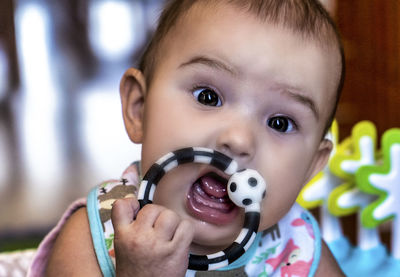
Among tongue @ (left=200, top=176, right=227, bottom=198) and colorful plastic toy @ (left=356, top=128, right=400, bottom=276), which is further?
colorful plastic toy @ (left=356, top=128, right=400, bottom=276)

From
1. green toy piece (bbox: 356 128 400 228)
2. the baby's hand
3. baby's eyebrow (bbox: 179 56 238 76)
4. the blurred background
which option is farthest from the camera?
the blurred background

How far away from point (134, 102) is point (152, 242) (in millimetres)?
303

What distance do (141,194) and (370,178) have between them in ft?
2.04

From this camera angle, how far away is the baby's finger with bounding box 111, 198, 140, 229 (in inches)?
24.0

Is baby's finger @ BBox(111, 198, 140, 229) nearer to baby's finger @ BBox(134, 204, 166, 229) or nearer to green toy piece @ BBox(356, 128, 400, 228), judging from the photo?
baby's finger @ BBox(134, 204, 166, 229)

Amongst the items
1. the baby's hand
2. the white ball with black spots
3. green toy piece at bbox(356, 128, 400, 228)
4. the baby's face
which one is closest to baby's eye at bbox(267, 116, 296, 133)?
the baby's face

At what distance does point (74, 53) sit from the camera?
13.9 ft

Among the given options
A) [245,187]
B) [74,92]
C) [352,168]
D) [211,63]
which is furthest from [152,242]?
[74,92]

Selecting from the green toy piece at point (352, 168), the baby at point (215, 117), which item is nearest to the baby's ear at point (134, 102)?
the baby at point (215, 117)

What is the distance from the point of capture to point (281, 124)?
0.75 meters

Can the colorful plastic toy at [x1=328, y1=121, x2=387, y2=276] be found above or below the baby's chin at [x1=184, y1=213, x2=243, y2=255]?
below

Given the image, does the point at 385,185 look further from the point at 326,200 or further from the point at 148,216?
the point at 148,216

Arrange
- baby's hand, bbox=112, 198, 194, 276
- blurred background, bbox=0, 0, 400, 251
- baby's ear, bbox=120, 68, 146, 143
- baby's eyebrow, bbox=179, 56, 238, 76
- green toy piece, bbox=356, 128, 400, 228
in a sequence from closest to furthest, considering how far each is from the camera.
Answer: baby's hand, bbox=112, 198, 194, 276 < baby's eyebrow, bbox=179, 56, 238, 76 < baby's ear, bbox=120, 68, 146, 143 < green toy piece, bbox=356, 128, 400, 228 < blurred background, bbox=0, 0, 400, 251

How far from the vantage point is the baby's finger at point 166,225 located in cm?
59
